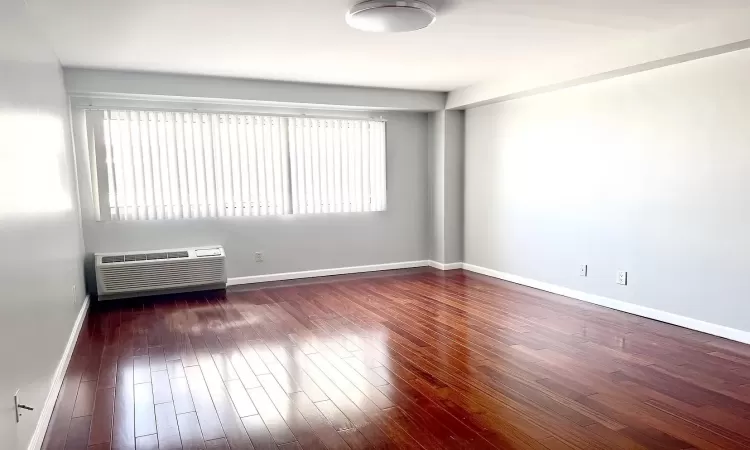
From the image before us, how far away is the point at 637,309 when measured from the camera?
14.2ft

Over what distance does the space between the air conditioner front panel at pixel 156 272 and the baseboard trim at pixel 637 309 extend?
327cm

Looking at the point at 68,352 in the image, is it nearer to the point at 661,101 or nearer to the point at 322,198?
the point at 322,198

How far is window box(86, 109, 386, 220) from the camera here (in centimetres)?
512

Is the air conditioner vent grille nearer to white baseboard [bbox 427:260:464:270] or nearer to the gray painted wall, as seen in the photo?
the gray painted wall

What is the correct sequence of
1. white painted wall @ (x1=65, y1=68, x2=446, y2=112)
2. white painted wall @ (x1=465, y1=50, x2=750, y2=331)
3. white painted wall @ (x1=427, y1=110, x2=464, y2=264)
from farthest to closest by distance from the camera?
white painted wall @ (x1=427, y1=110, x2=464, y2=264)
white painted wall @ (x1=65, y1=68, x2=446, y2=112)
white painted wall @ (x1=465, y1=50, x2=750, y2=331)

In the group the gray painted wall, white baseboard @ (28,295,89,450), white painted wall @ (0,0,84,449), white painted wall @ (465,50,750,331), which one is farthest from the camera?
the gray painted wall

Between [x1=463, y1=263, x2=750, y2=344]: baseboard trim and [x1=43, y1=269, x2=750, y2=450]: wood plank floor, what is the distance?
0.14 metres

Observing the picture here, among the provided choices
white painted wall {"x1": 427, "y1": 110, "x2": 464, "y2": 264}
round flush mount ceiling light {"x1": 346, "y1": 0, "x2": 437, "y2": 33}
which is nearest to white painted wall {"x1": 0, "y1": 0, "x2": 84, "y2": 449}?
round flush mount ceiling light {"x1": 346, "y1": 0, "x2": 437, "y2": 33}

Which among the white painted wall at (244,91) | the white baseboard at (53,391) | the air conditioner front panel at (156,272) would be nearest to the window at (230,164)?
the white painted wall at (244,91)

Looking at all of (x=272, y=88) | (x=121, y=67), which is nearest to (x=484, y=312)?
(x=272, y=88)

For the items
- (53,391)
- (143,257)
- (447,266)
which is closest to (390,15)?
(53,391)

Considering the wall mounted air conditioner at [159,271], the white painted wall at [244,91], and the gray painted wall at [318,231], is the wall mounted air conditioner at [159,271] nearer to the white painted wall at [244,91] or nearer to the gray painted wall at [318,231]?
the gray painted wall at [318,231]

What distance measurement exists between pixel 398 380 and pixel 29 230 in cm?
213

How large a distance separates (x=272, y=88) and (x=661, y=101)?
145 inches
